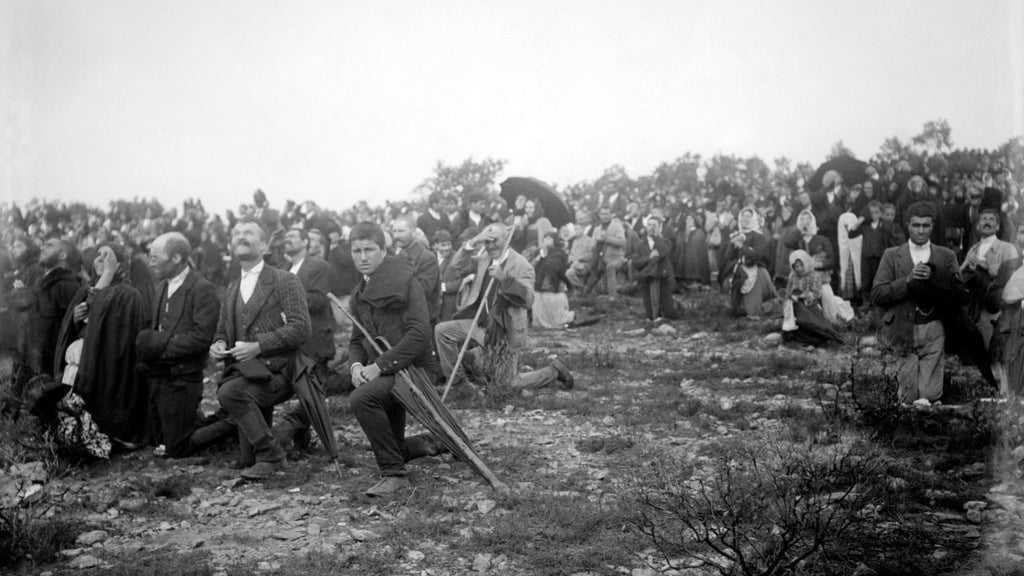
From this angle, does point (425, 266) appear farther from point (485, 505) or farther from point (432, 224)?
point (432, 224)

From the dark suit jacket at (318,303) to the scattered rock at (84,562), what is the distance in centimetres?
354

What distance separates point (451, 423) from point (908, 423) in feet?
12.4

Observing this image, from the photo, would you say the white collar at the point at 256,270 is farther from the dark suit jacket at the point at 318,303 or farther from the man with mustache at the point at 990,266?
the man with mustache at the point at 990,266

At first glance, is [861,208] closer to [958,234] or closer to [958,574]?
[958,234]

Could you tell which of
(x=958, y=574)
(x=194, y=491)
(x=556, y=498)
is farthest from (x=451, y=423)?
(x=958, y=574)

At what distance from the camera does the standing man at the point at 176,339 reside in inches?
258

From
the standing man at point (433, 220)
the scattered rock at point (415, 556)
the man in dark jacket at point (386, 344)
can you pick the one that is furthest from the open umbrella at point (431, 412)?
the standing man at point (433, 220)

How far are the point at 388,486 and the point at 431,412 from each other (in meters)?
0.58

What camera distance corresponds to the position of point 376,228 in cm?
607

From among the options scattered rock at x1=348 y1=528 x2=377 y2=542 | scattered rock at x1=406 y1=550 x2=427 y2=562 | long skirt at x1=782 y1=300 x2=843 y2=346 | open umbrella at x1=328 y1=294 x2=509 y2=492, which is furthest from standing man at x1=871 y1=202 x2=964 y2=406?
scattered rock at x1=348 y1=528 x2=377 y2=542

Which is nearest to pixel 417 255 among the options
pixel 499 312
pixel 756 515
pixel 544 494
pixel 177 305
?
pixel 499 312

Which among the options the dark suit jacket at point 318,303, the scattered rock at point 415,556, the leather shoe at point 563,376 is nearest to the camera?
the scattered rock at point 415,556

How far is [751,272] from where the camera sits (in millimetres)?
13250

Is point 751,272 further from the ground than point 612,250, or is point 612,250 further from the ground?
point 612,250
